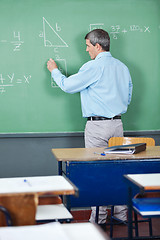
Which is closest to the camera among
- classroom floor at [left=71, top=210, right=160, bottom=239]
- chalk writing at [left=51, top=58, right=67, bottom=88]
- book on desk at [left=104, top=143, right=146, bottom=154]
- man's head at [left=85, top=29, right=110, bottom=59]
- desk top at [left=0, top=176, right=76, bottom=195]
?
desk top at [left=0, top=176, right=76, bottom=195]

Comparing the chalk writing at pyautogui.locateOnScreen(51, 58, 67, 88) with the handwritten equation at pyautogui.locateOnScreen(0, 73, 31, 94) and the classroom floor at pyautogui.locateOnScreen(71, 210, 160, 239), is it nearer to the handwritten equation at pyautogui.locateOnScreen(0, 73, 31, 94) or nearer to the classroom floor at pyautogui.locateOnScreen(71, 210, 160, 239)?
the handwritten equation at pyautogui.locateOnScreen(0, 73, 31, 94)

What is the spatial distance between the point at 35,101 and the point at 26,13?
3.16 ft

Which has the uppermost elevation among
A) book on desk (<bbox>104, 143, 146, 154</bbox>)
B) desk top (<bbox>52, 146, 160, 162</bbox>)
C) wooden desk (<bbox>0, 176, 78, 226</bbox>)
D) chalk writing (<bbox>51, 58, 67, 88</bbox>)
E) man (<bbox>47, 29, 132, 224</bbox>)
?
chalk writing (<bbox>51, 58, 67, 88</bbox>)

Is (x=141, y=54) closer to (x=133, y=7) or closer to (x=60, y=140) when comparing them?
(x=133, y=7)

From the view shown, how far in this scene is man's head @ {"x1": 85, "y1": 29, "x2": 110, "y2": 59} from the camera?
3.66 metres

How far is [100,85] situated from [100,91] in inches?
2.3

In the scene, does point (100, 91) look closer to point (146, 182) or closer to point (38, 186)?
point (146, 182)

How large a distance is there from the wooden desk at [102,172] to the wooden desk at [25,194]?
0.91 metres

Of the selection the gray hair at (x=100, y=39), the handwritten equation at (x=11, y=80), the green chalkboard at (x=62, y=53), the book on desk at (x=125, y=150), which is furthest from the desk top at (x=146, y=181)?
the handwritten equation at (x=11, y=80)

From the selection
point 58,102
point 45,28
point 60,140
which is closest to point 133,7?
point 45,28

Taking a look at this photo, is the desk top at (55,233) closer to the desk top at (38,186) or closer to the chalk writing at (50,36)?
the desk top at (38,186)

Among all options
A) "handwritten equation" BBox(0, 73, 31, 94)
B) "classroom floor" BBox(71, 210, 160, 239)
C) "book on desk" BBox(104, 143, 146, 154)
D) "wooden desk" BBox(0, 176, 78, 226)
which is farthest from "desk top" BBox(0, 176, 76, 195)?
"handwritten equation" BBox(0, 73, 31, 94)

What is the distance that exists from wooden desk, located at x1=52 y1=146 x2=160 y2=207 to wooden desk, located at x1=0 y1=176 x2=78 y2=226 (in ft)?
2.99

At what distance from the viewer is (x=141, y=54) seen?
13.6ft
